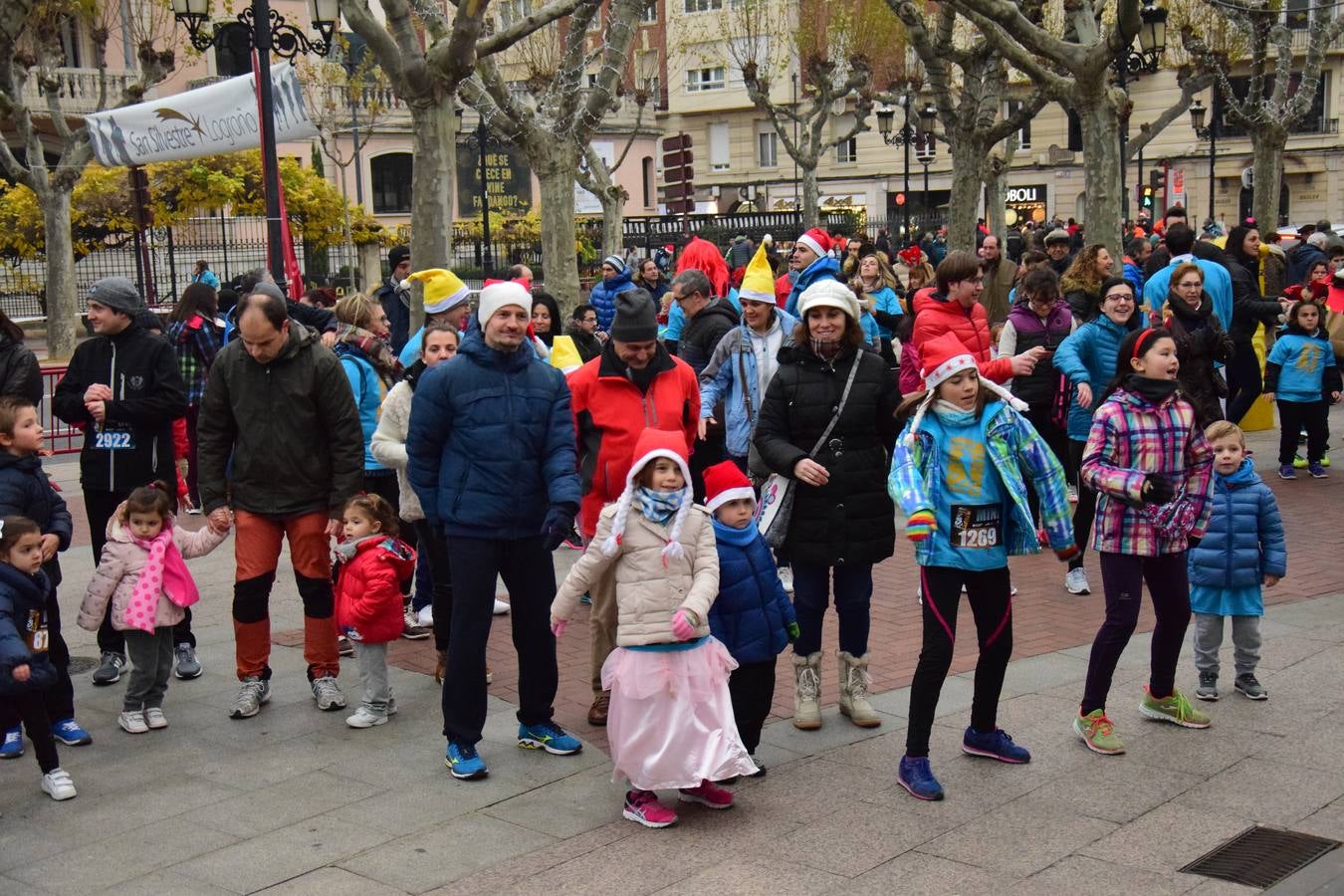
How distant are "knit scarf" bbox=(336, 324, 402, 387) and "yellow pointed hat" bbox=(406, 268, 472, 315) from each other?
46cm

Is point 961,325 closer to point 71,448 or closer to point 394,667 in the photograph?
point 394,667

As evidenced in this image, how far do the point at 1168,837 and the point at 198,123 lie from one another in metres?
10.6

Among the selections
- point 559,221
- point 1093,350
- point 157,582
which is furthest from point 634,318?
point 559,221

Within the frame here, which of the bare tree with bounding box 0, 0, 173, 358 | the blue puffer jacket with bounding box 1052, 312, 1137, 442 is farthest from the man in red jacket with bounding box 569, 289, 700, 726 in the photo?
the bare tree with bounding box 0, 0, 173, 358

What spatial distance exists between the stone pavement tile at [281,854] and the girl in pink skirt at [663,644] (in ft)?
3.14

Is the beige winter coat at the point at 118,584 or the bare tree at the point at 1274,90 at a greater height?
the bare tree at the point at 1274,90

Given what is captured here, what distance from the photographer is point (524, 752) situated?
240 inches

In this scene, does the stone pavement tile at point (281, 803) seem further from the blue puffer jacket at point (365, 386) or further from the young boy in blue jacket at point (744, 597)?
the blue puffer jacket at point (365, 386)

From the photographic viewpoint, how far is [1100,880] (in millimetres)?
4699

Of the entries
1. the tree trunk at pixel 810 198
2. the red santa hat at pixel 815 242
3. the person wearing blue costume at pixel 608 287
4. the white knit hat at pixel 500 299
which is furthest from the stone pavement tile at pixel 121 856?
the tree trunk at pixel 810 198

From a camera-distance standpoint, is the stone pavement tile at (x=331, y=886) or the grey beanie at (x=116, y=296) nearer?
the stone pavement tile at (x=331, y=886)

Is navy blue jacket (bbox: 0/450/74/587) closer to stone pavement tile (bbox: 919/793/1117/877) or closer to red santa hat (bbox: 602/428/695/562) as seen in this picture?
red santa hat (bbox: 602/428/695/562)

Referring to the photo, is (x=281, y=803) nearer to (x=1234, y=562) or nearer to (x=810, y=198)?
(x=1234, y=562)

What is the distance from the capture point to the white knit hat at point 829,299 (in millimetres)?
6031
